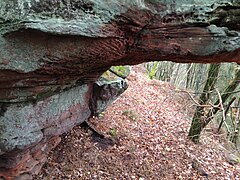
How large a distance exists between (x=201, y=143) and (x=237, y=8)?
5.88m

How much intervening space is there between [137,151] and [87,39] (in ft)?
16.0

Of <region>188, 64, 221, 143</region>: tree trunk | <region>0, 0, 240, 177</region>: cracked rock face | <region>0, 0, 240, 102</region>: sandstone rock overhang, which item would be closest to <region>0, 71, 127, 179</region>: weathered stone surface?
<region>0, 0, 240, 177</region>: cracked rock face

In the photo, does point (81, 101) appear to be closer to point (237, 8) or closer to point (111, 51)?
point (111, 51)

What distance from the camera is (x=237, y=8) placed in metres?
3.05

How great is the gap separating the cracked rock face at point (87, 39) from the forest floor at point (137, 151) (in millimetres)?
→ 2288

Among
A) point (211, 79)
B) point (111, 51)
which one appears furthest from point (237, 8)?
point (211, 79)

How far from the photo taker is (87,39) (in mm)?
2773

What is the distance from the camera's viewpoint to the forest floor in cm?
624

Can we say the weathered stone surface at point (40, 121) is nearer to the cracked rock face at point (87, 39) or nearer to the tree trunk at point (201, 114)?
the cracked rock face at point (87, 39)

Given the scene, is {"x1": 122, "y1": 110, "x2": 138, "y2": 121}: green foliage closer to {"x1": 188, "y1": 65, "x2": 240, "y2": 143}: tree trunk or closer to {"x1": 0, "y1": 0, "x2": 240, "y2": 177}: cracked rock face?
{"x1": 188, "y1": 65, "x2": 240, "y2": 143}: tree trunk

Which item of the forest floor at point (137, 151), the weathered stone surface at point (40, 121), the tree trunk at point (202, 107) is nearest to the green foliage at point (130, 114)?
the forest floor at point (137, 151)

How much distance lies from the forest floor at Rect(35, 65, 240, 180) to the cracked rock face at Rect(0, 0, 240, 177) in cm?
229

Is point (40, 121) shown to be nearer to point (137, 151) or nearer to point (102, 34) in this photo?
point (102, 34)

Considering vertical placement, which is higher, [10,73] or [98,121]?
[10,73]
